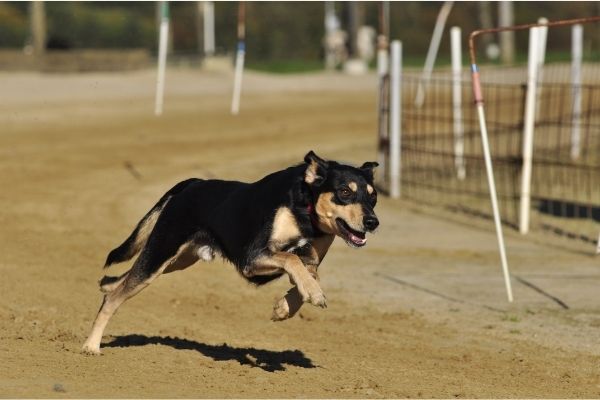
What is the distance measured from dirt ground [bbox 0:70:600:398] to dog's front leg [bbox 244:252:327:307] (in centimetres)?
65

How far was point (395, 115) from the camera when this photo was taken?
750 inches

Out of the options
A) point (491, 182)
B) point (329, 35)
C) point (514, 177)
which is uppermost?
point (329, 35)

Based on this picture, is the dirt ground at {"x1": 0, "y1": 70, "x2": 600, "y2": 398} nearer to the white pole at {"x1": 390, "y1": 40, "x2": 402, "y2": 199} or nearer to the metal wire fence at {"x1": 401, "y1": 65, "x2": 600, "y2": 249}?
the white pole at {"x1": 390, "y1": 40, "x2": 402, "y2": 199}

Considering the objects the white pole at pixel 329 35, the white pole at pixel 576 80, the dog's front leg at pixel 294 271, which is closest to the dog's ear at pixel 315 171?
the dog's front leg at pixel 294 271

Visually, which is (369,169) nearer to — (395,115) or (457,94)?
(395,115)

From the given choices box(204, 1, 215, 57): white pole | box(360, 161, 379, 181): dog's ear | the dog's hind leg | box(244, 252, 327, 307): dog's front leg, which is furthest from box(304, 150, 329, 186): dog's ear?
box(204, 1, 215, 57): white pole

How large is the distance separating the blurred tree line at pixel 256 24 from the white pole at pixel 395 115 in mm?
23929

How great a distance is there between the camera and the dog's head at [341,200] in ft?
25.9

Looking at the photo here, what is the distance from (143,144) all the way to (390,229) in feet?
28.4

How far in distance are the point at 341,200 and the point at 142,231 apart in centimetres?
212

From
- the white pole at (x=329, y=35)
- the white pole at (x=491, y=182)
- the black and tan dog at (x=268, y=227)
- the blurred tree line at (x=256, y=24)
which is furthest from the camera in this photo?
the white pole at (x=329, y=35)

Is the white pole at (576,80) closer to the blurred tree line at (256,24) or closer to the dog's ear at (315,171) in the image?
the dog's ear at (315,171)

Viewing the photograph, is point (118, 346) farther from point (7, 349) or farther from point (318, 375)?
point (318, 375)

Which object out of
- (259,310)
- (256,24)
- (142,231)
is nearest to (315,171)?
(142,231)
